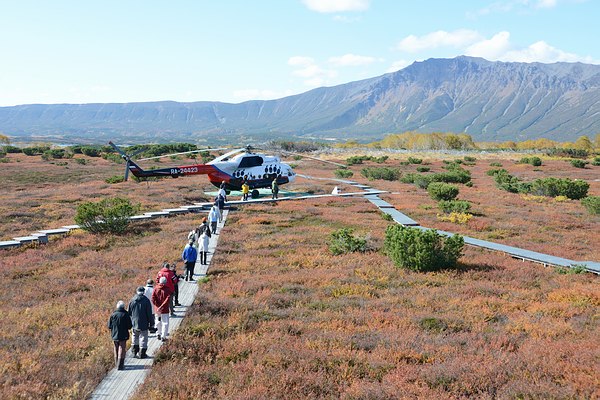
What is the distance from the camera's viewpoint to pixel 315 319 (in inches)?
476

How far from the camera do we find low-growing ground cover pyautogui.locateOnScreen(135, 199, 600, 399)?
843 cm

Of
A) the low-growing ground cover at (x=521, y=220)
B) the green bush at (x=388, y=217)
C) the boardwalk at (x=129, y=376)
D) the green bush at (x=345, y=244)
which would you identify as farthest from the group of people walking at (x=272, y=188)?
the boardwalk at (x=129, y=376)

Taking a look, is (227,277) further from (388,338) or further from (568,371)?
(568,371)

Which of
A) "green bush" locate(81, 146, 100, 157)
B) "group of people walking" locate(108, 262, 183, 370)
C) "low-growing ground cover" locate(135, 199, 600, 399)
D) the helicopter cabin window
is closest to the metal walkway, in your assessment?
"low-growing ground cover" locate(135, 199, 600, 399)

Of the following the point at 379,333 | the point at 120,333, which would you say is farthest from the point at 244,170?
the point at 120,333

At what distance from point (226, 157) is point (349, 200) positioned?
34.8 ft

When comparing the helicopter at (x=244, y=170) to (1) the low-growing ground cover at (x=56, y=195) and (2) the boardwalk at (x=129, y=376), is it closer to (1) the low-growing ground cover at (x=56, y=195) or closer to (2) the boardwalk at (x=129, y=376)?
(1) the low-growing ground cover at (x=56, y=195)

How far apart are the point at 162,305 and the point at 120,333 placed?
165 centimetres

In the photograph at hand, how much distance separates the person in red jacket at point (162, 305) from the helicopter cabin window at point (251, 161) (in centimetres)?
2627

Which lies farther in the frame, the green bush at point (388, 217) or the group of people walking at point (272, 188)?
the group of people walking at point (272, 188)

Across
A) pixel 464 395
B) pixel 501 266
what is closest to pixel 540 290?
pixel 501 266

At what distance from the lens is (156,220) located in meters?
28.8

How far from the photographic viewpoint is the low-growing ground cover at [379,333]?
8.43 m

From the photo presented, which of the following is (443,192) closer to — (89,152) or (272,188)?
(272,188)
